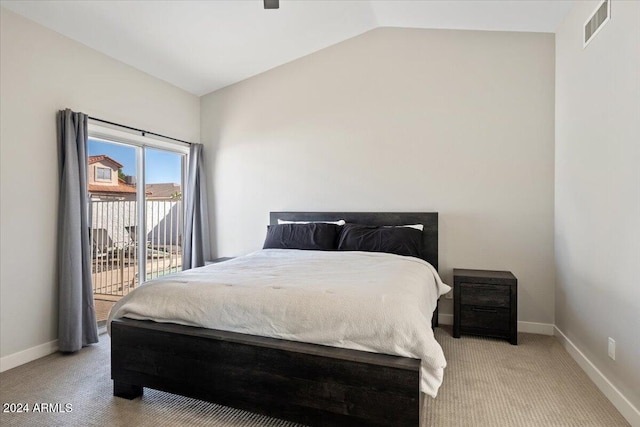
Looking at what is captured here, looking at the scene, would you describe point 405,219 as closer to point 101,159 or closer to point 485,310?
point 485,310

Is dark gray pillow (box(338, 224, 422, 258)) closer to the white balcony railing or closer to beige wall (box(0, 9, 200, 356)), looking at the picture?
the white balcony railing

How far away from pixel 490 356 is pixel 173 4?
12.5ft

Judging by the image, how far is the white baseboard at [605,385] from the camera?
5.95 ft

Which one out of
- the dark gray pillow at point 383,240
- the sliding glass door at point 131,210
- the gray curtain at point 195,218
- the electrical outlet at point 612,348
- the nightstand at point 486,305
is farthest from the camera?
the gray curtain at point 195,218

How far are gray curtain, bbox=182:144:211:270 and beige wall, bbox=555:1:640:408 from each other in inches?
153

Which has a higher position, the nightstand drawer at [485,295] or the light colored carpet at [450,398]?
the nightstand drawer at [485,295]

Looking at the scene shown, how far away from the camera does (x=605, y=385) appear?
2111 mm

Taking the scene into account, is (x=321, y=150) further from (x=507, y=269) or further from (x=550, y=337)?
(x=550, y=337)

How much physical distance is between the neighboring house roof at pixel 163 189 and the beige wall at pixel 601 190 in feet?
13.6

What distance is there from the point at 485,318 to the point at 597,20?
92.6 inches

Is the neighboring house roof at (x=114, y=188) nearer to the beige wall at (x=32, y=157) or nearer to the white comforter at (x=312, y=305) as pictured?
the beige wall at (x=32, y=157)

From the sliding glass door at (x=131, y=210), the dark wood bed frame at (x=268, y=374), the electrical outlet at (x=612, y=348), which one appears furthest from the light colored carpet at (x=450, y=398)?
the sliding glass door at (x=131, y=210)

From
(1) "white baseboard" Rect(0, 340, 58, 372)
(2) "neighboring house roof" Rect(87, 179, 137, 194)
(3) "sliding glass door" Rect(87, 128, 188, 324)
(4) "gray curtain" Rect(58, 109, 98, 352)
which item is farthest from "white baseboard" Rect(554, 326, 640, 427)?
(2) "neighboring house roof" Rect(87, 179, 137, 194)

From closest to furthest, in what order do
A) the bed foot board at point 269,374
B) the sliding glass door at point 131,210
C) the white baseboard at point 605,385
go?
the bed foot board at point 269,374 < the white baseboard at point 605,385 < the sliding glass door at point 131,210
